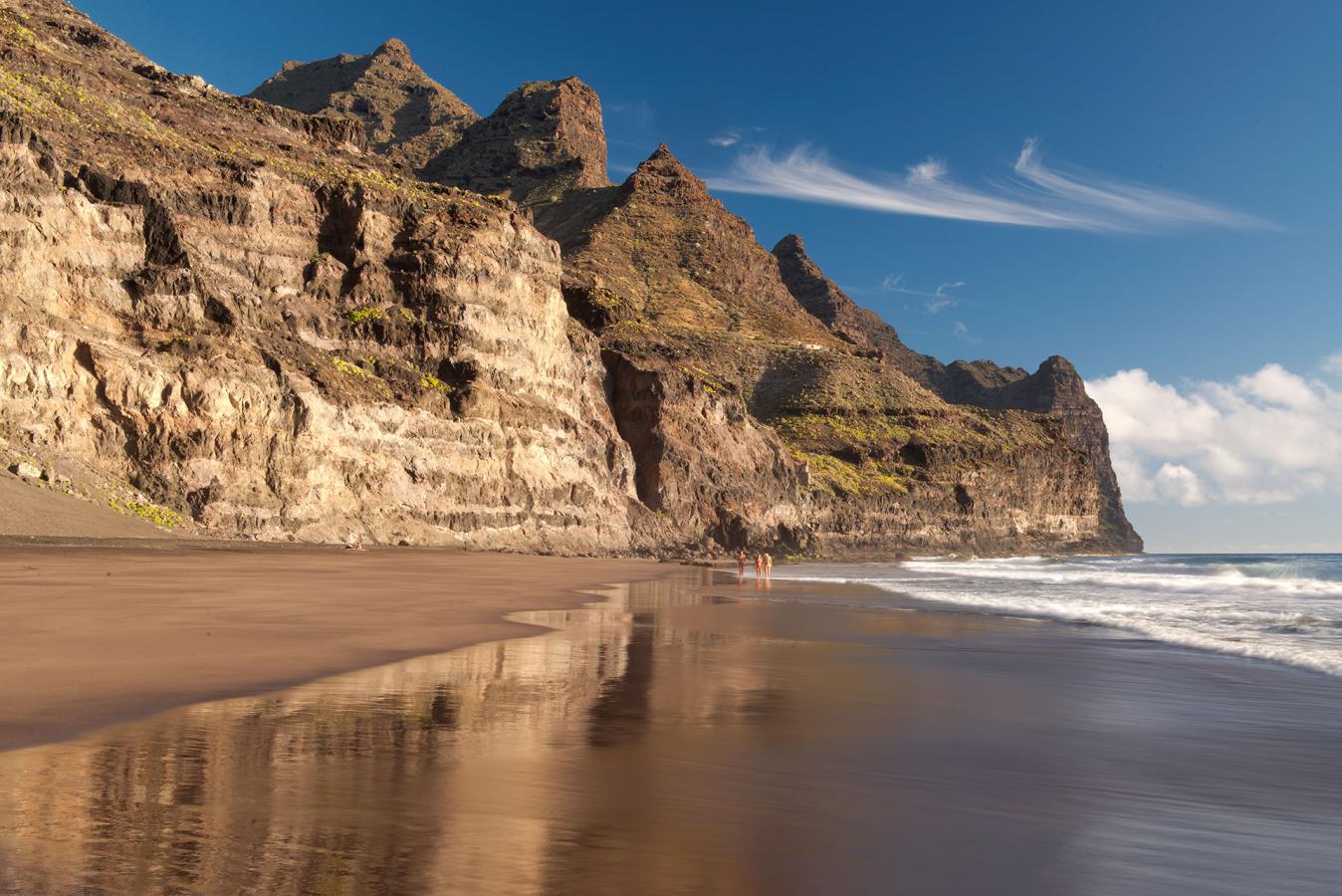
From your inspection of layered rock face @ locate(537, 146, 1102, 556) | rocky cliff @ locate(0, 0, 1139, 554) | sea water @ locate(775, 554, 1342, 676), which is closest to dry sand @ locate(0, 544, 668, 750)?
rocky cliff @ locate(0, 0, 1139, 554)

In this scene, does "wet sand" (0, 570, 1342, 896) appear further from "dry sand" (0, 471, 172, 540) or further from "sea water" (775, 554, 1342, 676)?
"dry sand" (0, 471, 172, 540)

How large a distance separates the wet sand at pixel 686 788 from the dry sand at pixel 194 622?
85 cm

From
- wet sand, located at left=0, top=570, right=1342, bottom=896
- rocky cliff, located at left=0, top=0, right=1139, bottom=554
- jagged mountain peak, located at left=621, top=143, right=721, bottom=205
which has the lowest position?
wet sand, located at left=0, top=570, right=1342, bottom=896

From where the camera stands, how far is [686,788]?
19.1ft

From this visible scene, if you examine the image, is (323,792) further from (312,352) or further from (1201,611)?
(312,352)

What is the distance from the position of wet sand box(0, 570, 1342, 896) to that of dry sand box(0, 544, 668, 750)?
85cm

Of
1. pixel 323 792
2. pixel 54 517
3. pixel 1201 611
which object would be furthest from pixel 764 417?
pixel 323 792

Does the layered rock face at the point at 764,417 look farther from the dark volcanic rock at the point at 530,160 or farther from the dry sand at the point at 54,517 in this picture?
the dry sand at the point at 54,517

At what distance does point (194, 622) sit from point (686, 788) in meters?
9.96

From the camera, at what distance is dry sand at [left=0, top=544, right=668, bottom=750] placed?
26.2 feet

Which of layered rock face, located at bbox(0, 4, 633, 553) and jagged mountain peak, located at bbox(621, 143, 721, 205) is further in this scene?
jagged mountain peak, located at bbox(621, 143, 721, 205)

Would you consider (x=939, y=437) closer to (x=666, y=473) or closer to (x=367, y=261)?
(x=666, y=473)

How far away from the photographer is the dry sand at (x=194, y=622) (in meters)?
7.98

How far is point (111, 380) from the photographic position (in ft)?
121
